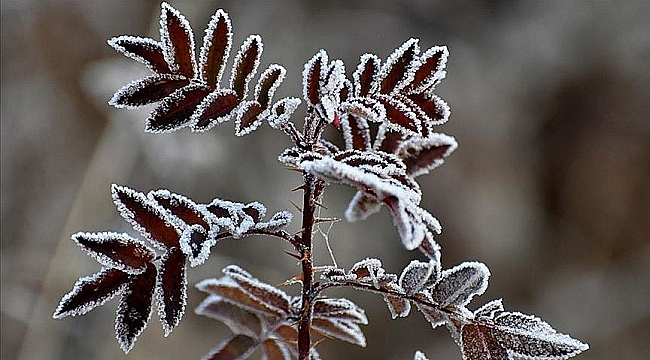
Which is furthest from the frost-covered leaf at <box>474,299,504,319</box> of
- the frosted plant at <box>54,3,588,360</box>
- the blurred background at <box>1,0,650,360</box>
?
the blurred background at <box>1,0,650,360</box>

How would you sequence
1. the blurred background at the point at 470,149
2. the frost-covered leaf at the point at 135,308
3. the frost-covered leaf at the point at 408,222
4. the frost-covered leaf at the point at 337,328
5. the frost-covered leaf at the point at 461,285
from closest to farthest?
the frost-covered leaf at the point at 408,222 < the frost-covered leaf at the point at 135,308 < the frost-covered leaf at the point at 461,285 < the frost-covered leaf at the point at 337,328 < the blurred background at the point at 470,149

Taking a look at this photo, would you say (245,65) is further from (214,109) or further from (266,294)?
(266,294)

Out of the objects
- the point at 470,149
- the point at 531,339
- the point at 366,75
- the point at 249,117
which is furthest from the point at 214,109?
the point at 470,149

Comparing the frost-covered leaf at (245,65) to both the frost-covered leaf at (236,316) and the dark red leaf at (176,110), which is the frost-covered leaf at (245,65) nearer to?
the dark red leaf at (176,110)

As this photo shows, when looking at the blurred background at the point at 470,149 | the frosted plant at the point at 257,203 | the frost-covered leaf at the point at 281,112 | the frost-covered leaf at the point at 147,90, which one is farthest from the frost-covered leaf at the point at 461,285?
the blurred background at the point at 470,149

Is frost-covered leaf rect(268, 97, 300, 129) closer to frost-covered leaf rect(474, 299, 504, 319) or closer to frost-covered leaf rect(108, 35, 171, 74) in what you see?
frost-covered leaf rect(108, 35, 171, 74)

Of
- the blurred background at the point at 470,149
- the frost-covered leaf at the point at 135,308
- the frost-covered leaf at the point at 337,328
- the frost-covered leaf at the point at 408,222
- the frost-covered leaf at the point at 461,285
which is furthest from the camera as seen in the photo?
the blurred background at the point at 470,149

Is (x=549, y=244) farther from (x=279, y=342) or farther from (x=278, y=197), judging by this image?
(x=279, y=342)
